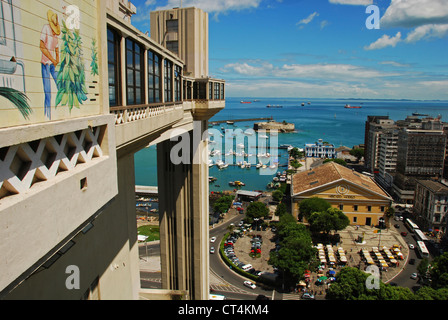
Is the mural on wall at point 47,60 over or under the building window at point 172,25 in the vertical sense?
under

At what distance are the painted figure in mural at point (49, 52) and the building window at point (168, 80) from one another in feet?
16.0

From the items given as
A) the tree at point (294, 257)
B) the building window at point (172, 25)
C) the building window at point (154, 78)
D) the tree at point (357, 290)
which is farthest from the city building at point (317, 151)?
the building window at point (154, 78)

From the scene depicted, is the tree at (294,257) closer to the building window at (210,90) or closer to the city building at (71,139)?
the building window at (210,90)

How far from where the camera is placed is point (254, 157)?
207ft

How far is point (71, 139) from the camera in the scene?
9.50 feet

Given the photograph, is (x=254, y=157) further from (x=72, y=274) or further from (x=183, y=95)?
(x=72, y=274)

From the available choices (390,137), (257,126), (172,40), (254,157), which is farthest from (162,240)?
(257,126)

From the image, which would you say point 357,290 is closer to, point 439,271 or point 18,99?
point 439,271

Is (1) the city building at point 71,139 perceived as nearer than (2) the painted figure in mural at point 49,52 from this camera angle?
Yes

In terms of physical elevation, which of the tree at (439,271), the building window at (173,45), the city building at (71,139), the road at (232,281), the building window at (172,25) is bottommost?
the road at (232,281)

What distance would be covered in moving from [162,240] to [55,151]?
10871 mm

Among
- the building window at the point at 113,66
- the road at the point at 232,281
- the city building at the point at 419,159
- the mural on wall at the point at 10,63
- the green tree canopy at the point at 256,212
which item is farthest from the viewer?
the city building at the point at 419,159

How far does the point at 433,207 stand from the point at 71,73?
33.2 meters

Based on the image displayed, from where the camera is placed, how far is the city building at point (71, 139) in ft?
7.11
